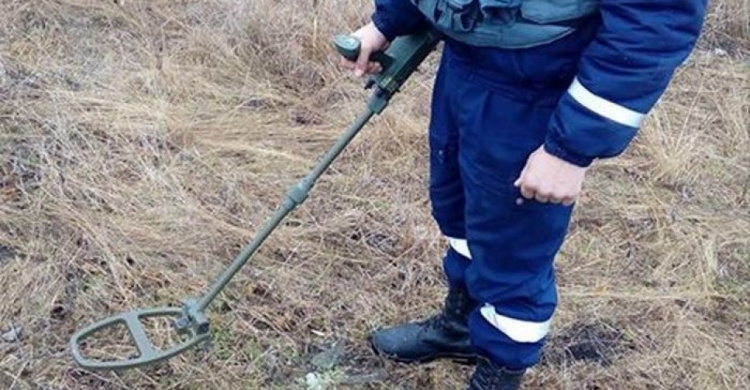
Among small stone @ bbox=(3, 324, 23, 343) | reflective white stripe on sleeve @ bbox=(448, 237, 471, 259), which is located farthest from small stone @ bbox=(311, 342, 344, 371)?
small stone @ bbox=(3, 324, 23, 343)

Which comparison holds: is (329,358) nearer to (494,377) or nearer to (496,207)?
(494,377)

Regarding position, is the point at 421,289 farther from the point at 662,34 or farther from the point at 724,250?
the point at 662,34

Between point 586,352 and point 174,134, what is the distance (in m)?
1.43

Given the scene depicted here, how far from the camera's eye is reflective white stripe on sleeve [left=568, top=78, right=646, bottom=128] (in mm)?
1514

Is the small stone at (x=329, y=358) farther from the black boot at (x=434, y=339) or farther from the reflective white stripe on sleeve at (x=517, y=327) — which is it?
the reflective white stripe on sleeve at (x=517, y=327)

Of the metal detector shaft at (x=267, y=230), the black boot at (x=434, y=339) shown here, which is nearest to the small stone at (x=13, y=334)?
the metal detector shaft at (x=267, y=230)

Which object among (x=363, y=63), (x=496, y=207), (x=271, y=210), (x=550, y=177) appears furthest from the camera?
(x=271, y=210)

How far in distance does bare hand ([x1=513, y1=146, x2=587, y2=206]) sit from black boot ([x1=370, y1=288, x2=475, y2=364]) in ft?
2.23

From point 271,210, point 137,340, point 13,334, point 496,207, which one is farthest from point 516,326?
point 13,334

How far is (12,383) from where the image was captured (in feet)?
7.23

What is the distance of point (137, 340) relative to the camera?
213 centimetres

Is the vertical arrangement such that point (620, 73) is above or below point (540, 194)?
above

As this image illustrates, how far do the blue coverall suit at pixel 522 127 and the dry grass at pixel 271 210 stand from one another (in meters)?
0.41

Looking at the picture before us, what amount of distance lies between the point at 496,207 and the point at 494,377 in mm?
466
